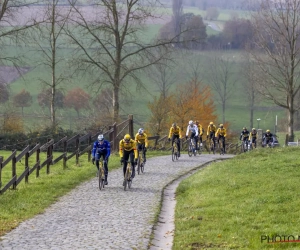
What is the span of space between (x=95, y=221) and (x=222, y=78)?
10917 cm

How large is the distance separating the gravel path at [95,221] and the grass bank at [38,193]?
31cm

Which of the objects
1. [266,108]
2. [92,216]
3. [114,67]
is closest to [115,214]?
[92,216]

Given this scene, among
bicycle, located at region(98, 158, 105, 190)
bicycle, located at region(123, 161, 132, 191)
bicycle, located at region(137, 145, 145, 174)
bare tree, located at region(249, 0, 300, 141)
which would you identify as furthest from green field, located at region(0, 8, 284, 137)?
bicycle, located at region(98, 158, 105, 190)

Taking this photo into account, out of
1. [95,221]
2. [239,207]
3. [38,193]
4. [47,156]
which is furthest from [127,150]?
[95,221]

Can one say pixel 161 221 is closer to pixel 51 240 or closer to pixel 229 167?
pixel 51 240

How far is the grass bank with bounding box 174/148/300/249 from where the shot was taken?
1294cm

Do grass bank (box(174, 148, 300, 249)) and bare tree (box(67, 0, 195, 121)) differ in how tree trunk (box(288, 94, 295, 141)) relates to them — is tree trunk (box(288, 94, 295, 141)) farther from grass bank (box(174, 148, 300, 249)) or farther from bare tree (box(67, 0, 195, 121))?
grass bank (box(174, 148, 300, 249))

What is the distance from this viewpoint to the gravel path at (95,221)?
12.9 meters

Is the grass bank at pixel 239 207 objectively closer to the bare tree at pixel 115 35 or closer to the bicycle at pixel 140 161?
the bicycle at pixel 140 161

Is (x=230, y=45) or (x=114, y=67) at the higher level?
(x=230, y=45)

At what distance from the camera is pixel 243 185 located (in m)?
20.0

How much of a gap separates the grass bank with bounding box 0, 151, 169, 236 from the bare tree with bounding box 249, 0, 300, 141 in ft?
82.2

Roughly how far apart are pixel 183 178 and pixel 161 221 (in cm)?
953

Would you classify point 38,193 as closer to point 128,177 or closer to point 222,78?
point 128,177
